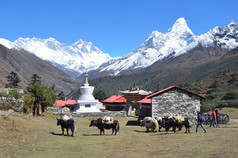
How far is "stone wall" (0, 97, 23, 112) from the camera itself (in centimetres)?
2807

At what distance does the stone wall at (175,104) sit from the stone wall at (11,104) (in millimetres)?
15225

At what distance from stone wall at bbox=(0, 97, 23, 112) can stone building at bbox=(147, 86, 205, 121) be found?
14932mm

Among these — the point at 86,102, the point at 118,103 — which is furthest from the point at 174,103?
the point at 118,103

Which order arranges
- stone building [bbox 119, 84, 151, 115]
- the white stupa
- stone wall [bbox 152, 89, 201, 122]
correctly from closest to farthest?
stone wall [bbox 152, 89, 201, 122]
stone building [bbox 119, 84, 151, 115]
the white stupa

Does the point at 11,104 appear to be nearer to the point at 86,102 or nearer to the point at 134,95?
the point at 86,102

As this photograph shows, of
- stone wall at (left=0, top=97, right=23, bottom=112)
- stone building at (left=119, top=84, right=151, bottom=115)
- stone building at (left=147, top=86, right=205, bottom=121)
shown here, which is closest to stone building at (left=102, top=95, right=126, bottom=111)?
stone building at (left=119, top=84, right=151, bottom=115)

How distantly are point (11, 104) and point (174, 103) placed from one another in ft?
60.7

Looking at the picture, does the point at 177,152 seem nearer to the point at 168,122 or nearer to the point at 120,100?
the point at 168,122

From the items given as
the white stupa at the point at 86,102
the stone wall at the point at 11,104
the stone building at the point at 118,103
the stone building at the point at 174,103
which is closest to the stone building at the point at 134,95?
the stone building at the point at 118,103

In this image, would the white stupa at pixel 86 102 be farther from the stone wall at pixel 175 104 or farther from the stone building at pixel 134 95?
the stone wall at pixel 175 104

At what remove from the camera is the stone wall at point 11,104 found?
28.1 metres

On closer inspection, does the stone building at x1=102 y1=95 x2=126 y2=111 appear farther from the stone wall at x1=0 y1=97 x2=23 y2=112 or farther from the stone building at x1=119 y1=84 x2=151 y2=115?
the stone wall at x1=0 y1=97 x2=23 y2=112

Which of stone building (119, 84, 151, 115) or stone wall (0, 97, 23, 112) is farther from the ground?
stone building (119, 84, 151, 115)

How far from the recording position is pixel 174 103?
29.9 m
